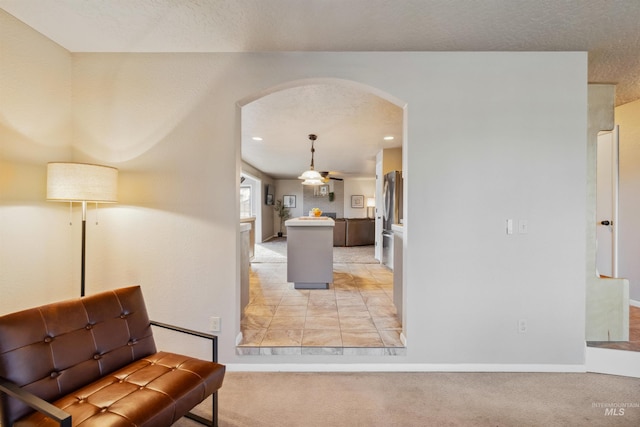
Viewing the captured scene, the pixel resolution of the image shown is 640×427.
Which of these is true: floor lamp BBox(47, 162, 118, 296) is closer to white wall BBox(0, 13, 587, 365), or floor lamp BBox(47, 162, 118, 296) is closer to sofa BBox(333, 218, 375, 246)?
white wall BBox(0, 13, 587, 365)

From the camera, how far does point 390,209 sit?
5141 mm

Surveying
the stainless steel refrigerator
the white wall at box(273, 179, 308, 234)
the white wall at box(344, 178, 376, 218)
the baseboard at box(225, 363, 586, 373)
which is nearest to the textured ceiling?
the baseboard at box(225, 363, 586, 373)

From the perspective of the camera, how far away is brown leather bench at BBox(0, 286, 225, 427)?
1132 millimetres

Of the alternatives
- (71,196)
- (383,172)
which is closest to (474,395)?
(71,196)

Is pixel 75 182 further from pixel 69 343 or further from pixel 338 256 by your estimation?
pixel 338 256

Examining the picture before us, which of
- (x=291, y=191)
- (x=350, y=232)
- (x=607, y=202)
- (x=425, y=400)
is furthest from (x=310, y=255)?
(x=291, y=191)

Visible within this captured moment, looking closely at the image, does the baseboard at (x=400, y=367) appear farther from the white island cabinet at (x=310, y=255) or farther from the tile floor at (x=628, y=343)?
the white island cabinet at (x=310, y=255)

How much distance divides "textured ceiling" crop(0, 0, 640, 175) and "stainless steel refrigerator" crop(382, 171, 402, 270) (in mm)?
2918

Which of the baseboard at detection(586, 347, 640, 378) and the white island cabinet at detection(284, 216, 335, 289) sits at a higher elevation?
the white island cabinet at detection(284, 216, 335, 289)

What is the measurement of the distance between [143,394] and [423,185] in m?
2.19

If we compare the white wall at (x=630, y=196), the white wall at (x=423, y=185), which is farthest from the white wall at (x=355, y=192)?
the white wall at (x=423, y=185)

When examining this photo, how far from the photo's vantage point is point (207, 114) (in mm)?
2197

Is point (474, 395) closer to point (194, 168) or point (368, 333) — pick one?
point (368, 333)

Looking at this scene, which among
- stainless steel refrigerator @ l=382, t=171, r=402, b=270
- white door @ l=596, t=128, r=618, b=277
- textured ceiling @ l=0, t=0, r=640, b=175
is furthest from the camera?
stainless steel refrigerator @ l=382, t=171, r=402, b=270
